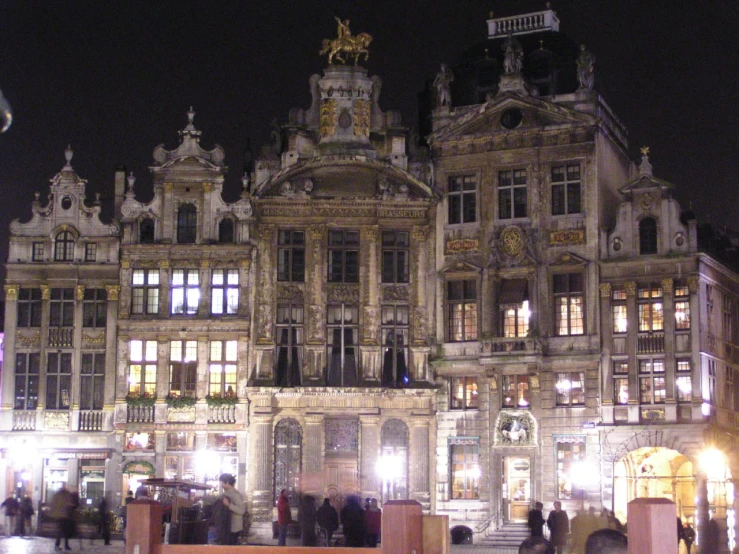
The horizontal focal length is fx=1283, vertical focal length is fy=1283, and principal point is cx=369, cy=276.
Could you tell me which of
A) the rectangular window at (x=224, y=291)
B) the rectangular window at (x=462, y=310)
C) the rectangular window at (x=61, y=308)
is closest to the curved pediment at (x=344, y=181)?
the rectangular window at (x=224, y=291)

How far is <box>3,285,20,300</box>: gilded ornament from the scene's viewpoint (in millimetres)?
41969

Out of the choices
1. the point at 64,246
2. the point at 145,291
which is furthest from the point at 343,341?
the point at 64,246

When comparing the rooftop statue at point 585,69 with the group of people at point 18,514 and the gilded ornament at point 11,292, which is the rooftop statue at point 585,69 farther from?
the group of people at point 18,514

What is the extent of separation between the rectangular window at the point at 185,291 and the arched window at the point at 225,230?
1.40 meters

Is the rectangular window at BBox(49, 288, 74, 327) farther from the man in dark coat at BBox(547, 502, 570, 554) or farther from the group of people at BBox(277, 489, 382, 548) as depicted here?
the man in dark coat at BBox(547, 502, 570, 554)

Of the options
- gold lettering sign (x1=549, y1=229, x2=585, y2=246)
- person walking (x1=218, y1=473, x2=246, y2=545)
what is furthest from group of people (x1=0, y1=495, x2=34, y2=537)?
gold lettering sign (x1=549, y1=229, x2=585, y2=246)

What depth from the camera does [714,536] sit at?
34.1 metres

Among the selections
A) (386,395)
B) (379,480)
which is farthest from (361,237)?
(379,480)

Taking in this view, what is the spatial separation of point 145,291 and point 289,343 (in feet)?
16.4

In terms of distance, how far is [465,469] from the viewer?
40.8m

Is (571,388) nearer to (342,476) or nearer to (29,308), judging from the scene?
(342,476)

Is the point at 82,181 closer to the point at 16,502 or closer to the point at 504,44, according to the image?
the point at 16,502

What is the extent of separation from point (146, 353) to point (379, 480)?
8566 millimetres

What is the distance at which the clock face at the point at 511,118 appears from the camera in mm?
41250
